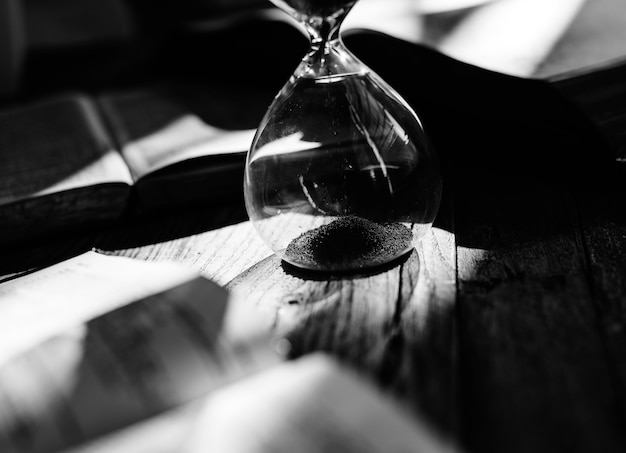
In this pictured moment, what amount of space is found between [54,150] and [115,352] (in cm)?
47

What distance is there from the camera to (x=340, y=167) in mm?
552

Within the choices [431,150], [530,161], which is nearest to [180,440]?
[431,150]

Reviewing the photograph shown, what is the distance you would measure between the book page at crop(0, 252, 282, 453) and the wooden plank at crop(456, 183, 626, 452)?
0.12 meters

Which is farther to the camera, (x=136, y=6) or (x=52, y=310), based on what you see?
(x=136, y=6)

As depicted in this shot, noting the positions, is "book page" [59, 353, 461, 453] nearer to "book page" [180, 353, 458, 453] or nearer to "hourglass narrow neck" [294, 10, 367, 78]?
"book page" [180, 353, 458, 453]

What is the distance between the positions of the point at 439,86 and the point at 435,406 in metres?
0.41

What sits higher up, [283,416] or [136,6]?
[283,416]

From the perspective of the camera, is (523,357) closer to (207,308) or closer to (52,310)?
(207,308)

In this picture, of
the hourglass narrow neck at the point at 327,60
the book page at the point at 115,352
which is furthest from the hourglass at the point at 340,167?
the book page at the point at 115,352

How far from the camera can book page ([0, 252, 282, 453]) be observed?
370 millimetres

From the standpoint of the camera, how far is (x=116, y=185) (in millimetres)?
692

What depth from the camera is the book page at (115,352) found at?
37 centimetres

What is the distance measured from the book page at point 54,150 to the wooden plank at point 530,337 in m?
0.34

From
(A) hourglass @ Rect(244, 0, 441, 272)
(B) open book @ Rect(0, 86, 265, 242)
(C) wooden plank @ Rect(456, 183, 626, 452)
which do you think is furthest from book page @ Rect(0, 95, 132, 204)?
(C) wooden plank @ Rect(456, 183, 626, 452)
